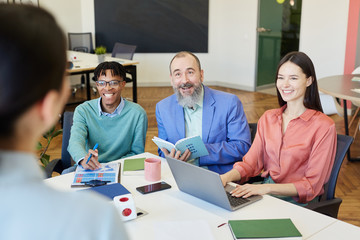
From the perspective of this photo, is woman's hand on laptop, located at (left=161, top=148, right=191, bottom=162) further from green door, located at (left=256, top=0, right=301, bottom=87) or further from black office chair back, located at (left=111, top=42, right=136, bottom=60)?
green door, located at (left=256, top=0, right=301, bottom=87)

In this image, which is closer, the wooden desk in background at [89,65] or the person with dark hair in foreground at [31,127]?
the person with dark hair in foreground at [31,127]

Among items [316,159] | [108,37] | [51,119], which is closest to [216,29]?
[108,37]

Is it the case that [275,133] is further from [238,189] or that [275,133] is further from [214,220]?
[214,220]

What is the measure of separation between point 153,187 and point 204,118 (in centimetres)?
81

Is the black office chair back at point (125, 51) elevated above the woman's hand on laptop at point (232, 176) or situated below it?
above

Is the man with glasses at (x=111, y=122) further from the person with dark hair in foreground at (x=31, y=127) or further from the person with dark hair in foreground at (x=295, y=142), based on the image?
the person with dark hair in foreground at (x=31, y=127)

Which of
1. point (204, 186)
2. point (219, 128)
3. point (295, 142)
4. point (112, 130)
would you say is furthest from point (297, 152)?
Result: point (112, 130)

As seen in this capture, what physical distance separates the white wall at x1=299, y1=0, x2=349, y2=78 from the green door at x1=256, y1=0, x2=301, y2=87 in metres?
0.49

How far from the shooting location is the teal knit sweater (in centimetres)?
286

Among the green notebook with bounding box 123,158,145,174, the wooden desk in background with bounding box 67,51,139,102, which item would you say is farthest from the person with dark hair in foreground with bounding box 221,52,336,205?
the wooden desk in background with bounding box 67,51,139,102

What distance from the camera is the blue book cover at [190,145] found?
2.32m

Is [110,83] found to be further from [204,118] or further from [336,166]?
[336,166]

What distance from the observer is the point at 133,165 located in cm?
240

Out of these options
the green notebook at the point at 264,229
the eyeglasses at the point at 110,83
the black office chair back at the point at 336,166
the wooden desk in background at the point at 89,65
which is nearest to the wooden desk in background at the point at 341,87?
the black office chair back at the point at 336,166
